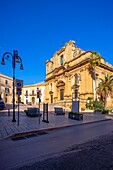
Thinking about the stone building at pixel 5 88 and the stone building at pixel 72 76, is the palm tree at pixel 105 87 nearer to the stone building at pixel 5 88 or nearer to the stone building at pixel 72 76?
the stone building at pixel 72 76

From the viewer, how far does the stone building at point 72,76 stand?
3114cm

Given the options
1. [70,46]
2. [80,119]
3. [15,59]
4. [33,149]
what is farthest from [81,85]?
[33,149]

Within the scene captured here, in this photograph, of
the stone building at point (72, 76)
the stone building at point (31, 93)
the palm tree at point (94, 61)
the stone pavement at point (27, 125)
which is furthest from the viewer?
the stone building at point (31, 93)

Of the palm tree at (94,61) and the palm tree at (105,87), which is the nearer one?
the palm tree at (105,87)

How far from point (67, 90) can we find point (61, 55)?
37.6 ft

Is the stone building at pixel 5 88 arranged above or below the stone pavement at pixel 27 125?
above

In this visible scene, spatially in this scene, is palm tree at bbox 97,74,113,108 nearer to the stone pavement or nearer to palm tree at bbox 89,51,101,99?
palm tree at bbox 89,51,101,99

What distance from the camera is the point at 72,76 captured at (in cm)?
3569

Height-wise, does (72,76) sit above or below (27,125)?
above

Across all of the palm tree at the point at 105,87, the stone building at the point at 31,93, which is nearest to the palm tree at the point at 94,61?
the palm tree at the point at 105,87

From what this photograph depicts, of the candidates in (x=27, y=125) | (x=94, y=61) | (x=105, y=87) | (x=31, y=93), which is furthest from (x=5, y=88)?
(x=27, y=125)

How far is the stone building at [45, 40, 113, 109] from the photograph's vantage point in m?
31.1

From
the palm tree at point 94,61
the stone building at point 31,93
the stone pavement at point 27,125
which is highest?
the palm tree at point 94,61

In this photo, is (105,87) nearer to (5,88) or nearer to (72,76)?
(72,76)
